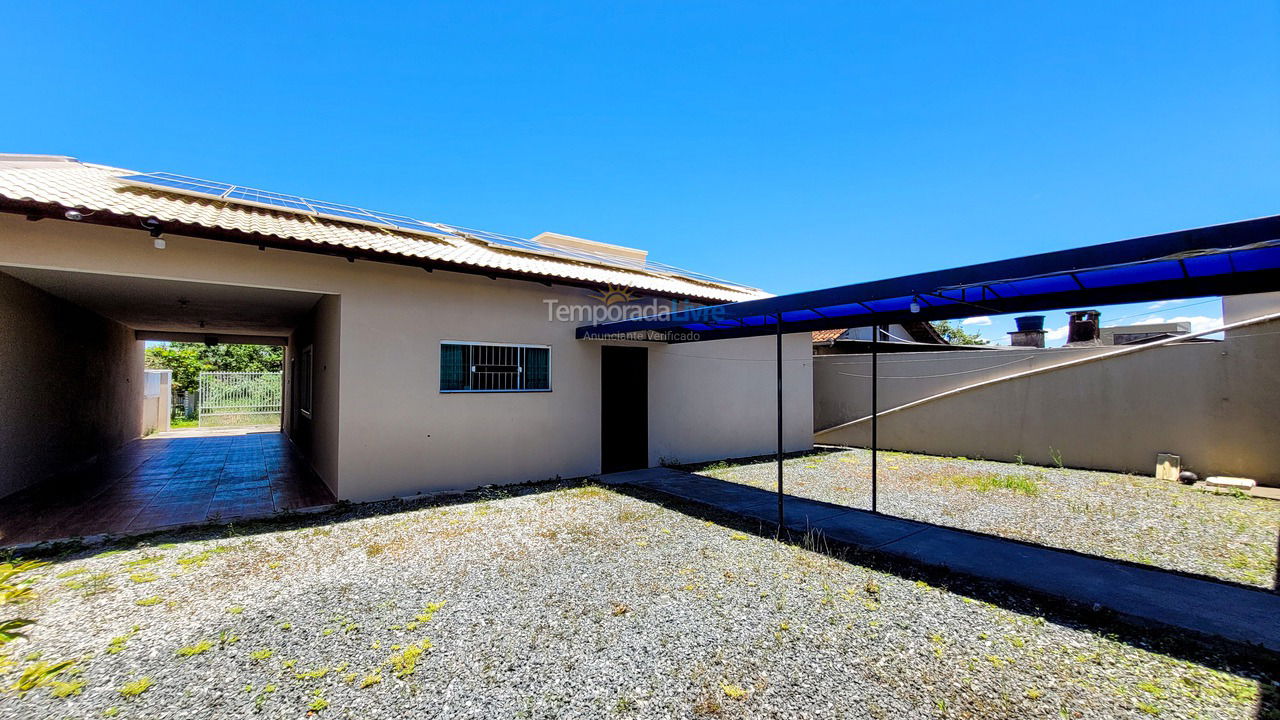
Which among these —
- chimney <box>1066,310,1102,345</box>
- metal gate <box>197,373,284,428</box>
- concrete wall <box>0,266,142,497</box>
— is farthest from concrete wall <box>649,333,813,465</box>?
metal gate <box>197,373,284,428</box>

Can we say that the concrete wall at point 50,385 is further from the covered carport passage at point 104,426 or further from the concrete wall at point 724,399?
the concrete wall at point 724,399

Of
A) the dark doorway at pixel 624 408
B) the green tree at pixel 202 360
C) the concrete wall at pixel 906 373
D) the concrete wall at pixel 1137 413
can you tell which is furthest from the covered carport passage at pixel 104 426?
the concrete wall at pixel 1137 413

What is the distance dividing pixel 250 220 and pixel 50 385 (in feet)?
16.9

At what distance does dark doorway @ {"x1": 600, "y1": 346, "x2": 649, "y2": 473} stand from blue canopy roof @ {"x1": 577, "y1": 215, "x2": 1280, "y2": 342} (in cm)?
281

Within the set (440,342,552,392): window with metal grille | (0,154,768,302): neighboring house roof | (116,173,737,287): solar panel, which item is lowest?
(440,342,552,392): window with metal grille

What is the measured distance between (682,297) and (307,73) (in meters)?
8.27

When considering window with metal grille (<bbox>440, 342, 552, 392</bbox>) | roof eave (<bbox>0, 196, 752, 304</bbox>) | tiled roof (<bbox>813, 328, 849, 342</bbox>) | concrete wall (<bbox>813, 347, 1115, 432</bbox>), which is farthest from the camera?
tiled roof (<bbox>813, 328, 849, 342</bbox>)

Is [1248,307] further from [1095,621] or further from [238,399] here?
[238,399]

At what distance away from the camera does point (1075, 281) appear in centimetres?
463

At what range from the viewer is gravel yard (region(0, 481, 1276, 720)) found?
2705mm

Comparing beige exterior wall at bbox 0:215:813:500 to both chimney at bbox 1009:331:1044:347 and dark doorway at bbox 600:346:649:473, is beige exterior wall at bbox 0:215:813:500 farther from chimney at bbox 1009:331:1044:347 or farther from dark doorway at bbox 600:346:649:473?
chimney at bbox 1009:331:1044:347

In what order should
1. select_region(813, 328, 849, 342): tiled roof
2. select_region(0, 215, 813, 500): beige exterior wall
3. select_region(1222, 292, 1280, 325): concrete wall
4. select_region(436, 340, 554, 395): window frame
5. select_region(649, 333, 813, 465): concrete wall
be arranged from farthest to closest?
select_region(813, 328, 849, 342): tiled roof → select_region(649, 333, 813, 465): concrete wall → select_region(1222, 292, 1280, 325): concrete wall → select_region(436, 340, 554, 395): window frame → select_region(0, 215, 813, 500): beige exterior wall

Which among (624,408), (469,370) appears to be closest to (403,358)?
(469,370)

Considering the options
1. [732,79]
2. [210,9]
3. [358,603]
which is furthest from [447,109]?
[358,603]
